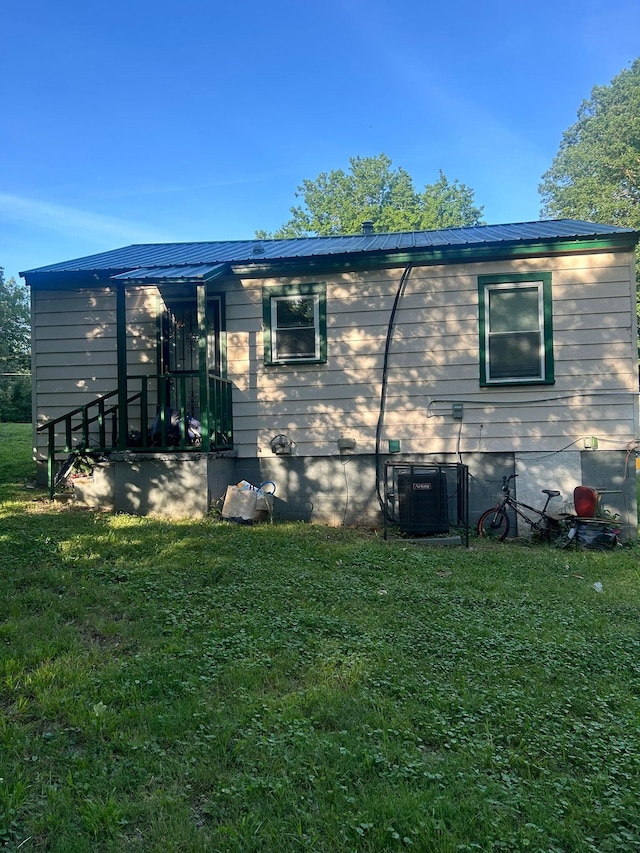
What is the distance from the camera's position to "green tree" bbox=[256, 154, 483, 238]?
35.8 meters

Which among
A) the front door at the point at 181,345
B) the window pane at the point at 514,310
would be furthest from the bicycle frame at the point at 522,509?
the front door at the point at 181,345

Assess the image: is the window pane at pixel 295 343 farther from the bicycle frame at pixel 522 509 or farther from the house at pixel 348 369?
the bicycle frame at pixel 522 509

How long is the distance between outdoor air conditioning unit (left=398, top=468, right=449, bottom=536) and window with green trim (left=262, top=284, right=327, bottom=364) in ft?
7.57

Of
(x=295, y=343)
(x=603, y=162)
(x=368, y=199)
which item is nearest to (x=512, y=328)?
(x=295, y=343)

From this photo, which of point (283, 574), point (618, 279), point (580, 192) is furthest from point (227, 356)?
point (580, 192)

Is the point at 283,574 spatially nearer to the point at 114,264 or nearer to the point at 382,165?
the point at 114,264

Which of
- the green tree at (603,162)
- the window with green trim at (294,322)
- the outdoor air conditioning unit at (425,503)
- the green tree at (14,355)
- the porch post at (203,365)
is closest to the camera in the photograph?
the outdoor air conditioning unit at (425,503)

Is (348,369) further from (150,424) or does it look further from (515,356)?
(150,424)

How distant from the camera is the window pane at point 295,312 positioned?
8062 millimetres

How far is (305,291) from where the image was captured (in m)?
8.00

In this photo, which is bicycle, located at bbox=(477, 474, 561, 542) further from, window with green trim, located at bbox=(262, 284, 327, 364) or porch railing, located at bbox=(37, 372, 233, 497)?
porch railing, located at bbox=(37, 372, 233, 497)

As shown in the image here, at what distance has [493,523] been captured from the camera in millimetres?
7426

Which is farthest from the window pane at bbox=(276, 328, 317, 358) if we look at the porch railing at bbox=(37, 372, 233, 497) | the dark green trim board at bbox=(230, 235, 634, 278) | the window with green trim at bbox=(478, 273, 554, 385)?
the window with green trim at bbox=(478, 273, 554, 385)

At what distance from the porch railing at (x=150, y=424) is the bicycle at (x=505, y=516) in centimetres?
364
